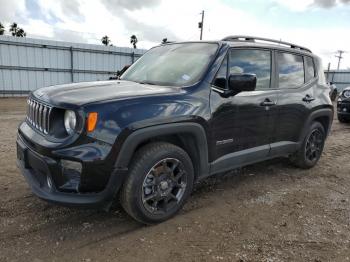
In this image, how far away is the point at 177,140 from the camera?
3438 millimetres

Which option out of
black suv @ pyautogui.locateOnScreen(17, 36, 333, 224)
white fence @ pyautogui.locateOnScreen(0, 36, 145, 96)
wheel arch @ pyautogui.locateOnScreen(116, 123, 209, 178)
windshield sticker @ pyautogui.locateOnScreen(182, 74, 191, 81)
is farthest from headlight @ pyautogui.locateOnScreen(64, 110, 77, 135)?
white fence @ pyautogui.locateOnScreen(0, 36, 145, 96)

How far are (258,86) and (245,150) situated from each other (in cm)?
83

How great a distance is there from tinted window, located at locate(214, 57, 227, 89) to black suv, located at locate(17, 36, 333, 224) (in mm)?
11

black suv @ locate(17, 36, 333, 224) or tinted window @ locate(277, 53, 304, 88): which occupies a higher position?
tinted window @ locate(277, 53, 304, 88)

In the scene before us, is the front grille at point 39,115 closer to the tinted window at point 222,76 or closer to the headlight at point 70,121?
the headlight at point 70,121

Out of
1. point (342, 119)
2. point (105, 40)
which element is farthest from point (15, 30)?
point (342, 119)

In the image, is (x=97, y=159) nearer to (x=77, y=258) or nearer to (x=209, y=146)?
(x=77, y=258)

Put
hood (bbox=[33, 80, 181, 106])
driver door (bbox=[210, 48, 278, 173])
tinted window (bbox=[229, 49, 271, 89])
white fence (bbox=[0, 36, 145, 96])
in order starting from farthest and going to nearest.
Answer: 1. white fence (bbox=[0, 36, 145, 96])
2. tinted window (bbox=[229, 49, 271, 89])
3. driver door (bbox=[210, 48, 278, 173])
4. hood (bbox=[33, 80, 181, 106])

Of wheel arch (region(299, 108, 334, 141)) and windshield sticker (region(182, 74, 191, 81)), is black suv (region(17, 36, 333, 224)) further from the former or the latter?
wheel arch (region(299, 108, 334, 141))

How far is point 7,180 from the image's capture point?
431 centimetres

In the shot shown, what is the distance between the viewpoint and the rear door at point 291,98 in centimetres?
450

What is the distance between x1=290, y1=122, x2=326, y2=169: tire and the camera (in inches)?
202

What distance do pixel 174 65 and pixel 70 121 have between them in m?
1.53

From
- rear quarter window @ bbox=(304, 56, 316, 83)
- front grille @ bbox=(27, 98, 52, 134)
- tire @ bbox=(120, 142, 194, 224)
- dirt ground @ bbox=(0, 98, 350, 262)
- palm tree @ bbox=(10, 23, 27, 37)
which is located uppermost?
palm tree @ bbox=(10, 23, 27, 37)
